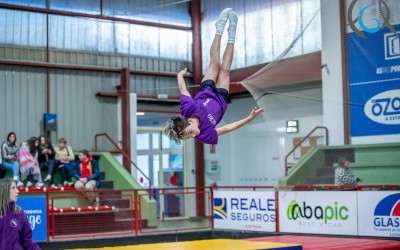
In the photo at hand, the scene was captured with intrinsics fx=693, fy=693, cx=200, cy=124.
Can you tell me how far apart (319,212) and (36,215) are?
17.8ft

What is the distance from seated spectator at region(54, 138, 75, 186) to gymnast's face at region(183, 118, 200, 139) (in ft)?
31.8

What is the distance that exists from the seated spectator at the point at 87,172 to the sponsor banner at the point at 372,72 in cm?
615

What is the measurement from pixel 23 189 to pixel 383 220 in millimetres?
7765

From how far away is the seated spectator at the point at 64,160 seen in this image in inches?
647

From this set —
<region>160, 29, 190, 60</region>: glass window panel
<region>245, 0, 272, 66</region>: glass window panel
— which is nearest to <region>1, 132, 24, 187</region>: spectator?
<region>160, 29, 190, 60</region>: glass window panel

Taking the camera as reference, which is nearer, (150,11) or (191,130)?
(191,130)

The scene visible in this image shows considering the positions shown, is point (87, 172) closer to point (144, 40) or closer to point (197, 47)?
point (144, 40)

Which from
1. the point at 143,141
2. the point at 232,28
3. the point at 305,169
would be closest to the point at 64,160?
the point at 143,141

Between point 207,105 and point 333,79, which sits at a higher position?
point 333,79

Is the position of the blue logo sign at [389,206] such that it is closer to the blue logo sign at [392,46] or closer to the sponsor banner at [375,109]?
the sponsor banner at [375,109]

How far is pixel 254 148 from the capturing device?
19.8 metres

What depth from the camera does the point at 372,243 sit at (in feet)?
32.4

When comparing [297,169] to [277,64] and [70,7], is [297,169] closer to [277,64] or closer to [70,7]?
[277,64]

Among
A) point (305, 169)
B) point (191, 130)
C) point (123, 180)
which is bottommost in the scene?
point (123, 180)
